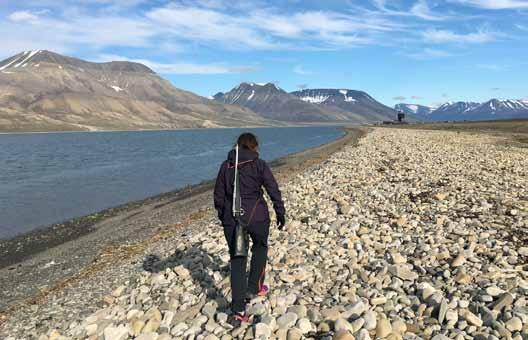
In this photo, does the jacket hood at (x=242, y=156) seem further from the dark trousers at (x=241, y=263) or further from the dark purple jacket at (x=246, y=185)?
the dark trousers at (x=241, y=263)

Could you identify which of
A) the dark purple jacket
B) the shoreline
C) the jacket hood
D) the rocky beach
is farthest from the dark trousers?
the shoreline

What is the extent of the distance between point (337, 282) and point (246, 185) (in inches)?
120

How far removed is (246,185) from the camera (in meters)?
7.37

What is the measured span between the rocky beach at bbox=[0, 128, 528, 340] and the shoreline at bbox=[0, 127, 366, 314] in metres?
1.88

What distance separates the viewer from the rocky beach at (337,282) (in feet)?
22.9

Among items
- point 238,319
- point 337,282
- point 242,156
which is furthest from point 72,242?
point 242,156

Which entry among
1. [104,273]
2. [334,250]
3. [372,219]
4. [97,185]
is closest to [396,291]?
[334,250]

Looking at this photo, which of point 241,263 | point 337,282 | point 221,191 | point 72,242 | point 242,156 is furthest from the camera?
point 72,242

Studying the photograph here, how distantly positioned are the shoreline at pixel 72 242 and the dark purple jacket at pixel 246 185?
26.5 feet

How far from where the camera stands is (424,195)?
16.3m

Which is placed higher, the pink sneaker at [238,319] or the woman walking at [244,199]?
the woman walking at [244,199]

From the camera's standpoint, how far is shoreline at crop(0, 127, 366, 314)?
14430 mm

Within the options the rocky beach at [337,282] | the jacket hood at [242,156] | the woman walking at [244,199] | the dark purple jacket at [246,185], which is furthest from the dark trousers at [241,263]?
the jacket hood at [242,156]

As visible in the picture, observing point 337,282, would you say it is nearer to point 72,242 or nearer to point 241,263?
point 241,263
